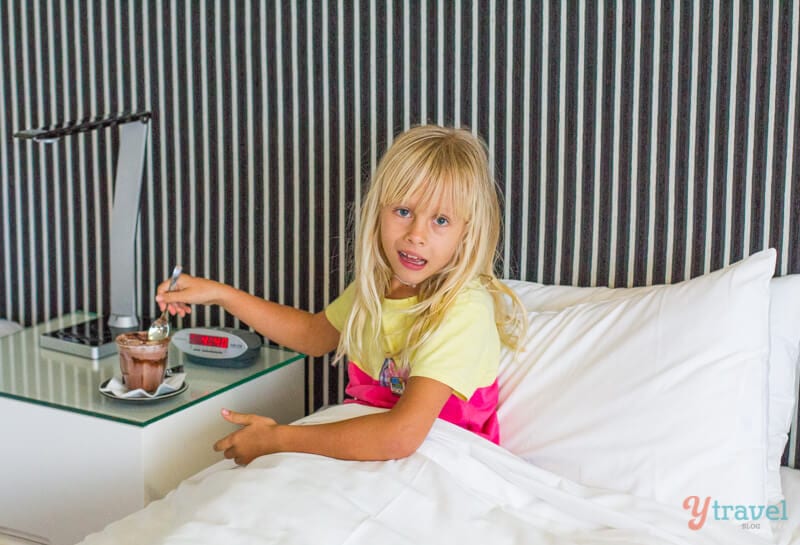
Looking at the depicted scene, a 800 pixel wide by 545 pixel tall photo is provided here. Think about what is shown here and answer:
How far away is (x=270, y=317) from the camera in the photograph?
5.24ft

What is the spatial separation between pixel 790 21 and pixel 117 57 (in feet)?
4.54

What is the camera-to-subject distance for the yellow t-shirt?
1.27 m

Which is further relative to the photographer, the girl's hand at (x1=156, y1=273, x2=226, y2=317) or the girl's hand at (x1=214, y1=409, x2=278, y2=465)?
the girl's hand at (x1=156, y1=273, x2=226, y2=317)

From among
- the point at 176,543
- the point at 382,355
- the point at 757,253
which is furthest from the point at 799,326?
the point at 176,543

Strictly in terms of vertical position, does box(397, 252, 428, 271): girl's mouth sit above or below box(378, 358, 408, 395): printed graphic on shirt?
above

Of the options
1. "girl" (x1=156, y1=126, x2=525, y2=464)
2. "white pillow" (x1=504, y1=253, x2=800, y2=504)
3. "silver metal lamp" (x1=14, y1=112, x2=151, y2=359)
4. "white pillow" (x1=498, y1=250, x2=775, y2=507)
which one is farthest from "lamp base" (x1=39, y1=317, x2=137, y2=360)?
"white pillow" (x1=504, y1=253, x2=800, y2=504)

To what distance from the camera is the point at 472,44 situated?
5.24ft

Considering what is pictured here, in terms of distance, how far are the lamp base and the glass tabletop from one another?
1 cm

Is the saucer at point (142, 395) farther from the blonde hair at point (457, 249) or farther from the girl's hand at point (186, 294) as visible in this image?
the blonde hair at point (457, 249)

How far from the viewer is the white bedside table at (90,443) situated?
140 centimetres

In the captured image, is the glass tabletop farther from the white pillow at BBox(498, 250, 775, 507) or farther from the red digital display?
the white pillow at BBox(498, 250, 775, 507)

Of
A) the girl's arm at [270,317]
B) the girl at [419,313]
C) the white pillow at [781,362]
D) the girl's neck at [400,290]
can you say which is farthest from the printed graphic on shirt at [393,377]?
the white pillow at [781,362]

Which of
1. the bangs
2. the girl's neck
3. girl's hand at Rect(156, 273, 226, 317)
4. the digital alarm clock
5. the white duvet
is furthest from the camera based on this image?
the digital alarm clock

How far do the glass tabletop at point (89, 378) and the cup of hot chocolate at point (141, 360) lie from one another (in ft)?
0.11
